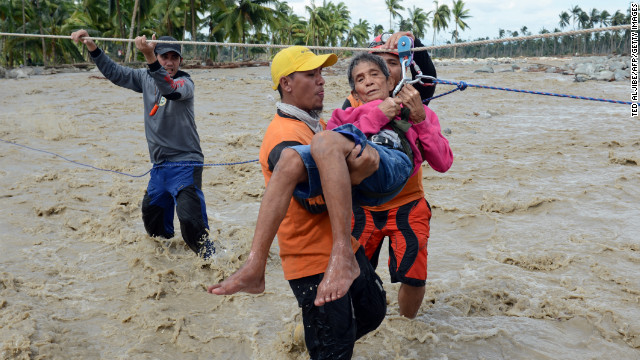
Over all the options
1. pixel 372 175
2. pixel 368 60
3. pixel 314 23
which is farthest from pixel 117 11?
pixel 372 175

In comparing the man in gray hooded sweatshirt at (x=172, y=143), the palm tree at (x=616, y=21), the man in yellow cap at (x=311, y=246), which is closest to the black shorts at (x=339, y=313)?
the man in yellow cap at (x=311, y=246)

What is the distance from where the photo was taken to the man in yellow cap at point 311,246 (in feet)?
6.26

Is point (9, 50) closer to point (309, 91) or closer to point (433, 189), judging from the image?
point (433, 189)

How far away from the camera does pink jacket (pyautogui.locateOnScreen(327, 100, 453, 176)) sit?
228 centimetres

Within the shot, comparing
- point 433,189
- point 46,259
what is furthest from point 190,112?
point 433,189

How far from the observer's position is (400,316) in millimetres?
3619

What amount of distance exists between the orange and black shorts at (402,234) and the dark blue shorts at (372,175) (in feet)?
2.72

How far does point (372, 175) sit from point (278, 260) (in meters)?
2.91

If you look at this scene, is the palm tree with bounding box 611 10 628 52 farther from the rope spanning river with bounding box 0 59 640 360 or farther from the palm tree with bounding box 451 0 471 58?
the rope spanning river with bounding box 0 59 640 360

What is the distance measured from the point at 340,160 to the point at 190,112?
8.75 feet

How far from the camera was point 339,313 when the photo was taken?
2.15m

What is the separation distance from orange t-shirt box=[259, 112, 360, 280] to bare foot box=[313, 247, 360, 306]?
0.84 ft

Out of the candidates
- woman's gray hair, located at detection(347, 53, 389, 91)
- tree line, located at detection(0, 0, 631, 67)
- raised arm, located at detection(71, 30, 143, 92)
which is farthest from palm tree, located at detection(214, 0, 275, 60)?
woman's gray hair, located at detection(347, 53, 389, 91)

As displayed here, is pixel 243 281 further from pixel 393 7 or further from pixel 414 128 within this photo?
A: pixel 393 7
